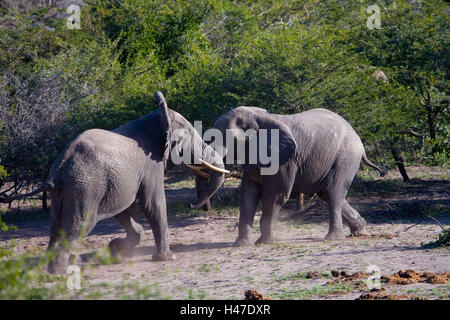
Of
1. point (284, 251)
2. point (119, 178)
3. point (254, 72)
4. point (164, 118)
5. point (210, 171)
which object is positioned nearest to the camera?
point (119, 178)

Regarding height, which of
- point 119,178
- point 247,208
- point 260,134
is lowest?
point 247,208

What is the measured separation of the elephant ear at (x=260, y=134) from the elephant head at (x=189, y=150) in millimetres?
529

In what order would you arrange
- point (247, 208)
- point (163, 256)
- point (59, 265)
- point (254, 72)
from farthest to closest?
point (254, 72), point (247, 208), point (163, 256), point (59, 265)

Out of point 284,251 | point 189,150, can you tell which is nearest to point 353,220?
point 284,251

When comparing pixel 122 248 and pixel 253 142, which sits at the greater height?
pixel 253 142

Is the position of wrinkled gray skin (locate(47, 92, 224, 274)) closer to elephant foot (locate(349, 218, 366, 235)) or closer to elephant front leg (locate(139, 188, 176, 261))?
elephant front leg (locate(139, 188, 176, 261))

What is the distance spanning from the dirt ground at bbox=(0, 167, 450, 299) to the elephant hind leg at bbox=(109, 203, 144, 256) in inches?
9.6

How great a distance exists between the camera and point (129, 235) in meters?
9.73

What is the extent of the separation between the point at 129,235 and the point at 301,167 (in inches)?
116

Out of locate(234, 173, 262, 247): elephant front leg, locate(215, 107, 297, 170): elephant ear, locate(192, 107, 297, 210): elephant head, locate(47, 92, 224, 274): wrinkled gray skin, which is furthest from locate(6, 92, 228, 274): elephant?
locate(234, 173, 262, 247): elephant front leg

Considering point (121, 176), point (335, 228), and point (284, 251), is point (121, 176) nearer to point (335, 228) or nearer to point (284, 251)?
point (284, 251)

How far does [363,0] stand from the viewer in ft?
74.7

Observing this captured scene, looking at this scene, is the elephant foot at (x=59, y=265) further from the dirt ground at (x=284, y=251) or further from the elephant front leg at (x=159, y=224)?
the elephant front leg at (x=159, y=224)

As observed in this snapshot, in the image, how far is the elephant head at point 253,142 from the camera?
10.1 meters
